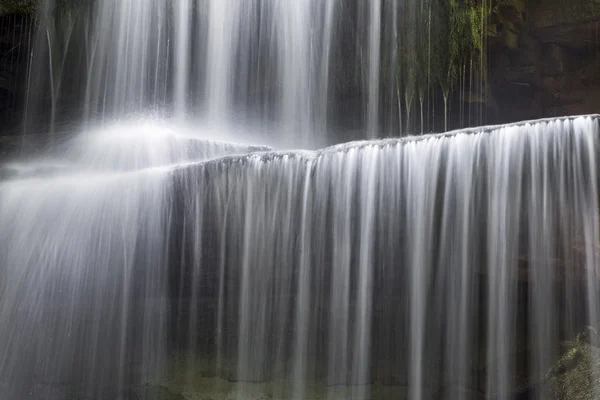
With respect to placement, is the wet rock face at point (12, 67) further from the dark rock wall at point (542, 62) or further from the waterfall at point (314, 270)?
the dark rock wall at point (542, 62)

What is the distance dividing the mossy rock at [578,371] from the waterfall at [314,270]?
5.2 inches

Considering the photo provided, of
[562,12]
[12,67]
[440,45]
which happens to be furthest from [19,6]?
[562,12]

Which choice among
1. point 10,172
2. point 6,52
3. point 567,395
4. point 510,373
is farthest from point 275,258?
point 6,52

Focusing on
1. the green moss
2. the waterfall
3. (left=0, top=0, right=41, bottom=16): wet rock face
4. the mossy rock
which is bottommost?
the mossy rock

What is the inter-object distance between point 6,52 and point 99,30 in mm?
2573

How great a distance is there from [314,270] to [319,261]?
0.14 metres

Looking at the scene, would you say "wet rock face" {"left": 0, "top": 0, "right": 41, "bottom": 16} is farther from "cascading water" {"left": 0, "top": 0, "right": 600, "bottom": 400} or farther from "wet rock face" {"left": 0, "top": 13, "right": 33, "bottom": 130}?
"cascading water" {"left": 0, "top": 0, "right": 600, "bottom": 400}

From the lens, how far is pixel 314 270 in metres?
9.26

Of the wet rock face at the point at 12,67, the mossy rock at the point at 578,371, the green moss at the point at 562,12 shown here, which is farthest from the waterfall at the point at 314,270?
the green moss at the point at 562,12

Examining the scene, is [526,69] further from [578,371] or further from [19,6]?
[19,6]

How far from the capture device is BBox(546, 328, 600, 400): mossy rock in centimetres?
778

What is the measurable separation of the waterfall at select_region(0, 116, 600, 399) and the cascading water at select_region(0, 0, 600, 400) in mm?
25

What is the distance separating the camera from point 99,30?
15.1m

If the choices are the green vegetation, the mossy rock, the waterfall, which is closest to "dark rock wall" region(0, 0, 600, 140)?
the green vegetation
